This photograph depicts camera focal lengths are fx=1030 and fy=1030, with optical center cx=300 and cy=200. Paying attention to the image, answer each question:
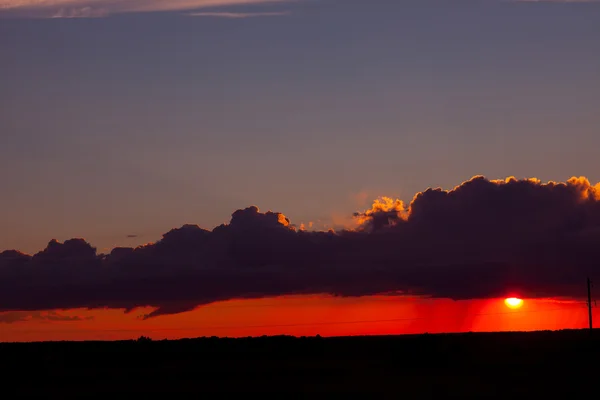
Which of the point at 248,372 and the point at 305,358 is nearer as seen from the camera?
the point at 248,372

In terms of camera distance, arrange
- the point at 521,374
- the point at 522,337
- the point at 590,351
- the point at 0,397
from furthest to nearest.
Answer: the point at 522,337 → the point at 590,351 → the point at 521,374 → the point at 0,397

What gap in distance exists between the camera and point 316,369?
11012 cm

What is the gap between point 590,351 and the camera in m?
130

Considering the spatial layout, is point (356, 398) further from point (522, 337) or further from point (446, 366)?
point (522, 337)

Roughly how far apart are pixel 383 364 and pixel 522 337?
6831 centimetres

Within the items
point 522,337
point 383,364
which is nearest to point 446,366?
point 383,364

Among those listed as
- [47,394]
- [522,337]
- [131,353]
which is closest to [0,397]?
[47,394]

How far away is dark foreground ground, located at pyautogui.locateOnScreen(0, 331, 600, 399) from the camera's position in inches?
3447

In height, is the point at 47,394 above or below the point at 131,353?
below

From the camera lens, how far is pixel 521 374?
9825 cm

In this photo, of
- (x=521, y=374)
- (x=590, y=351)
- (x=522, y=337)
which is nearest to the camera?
(x=521, y=374)

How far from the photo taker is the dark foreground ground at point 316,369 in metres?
87.6

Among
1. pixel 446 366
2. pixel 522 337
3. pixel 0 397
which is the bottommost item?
pixel 0 397

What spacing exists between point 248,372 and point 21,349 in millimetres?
64909
